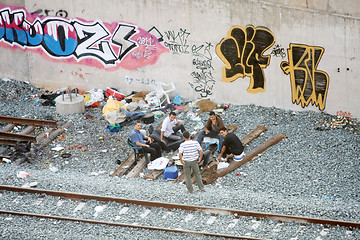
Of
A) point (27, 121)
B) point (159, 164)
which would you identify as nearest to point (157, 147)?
point (159, 164)

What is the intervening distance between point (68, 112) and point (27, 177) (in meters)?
4.63

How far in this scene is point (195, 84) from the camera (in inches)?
757

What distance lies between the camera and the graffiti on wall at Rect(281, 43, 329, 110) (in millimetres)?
17391

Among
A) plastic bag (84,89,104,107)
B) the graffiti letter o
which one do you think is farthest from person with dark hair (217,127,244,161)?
the graffiti letter o

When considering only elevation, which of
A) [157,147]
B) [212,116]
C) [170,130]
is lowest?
[157,147]

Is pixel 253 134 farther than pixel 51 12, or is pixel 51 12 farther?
pixel 51 12

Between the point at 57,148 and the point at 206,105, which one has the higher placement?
the point at 206,105

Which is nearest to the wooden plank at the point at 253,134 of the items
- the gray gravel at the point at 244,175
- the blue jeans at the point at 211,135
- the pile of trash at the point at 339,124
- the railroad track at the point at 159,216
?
the gray gravel at the point at 244,175

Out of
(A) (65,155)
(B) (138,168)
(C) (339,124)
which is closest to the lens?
(B) (138,168)

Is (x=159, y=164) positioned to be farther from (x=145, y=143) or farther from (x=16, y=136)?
(x=16, y=136)

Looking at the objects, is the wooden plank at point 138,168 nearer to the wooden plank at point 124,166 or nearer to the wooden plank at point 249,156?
the wooden plank at point 124,166

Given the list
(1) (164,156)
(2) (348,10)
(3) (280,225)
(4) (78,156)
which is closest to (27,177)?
(4) (78,156)

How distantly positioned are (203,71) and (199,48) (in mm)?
763

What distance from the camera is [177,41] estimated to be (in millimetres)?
18984
